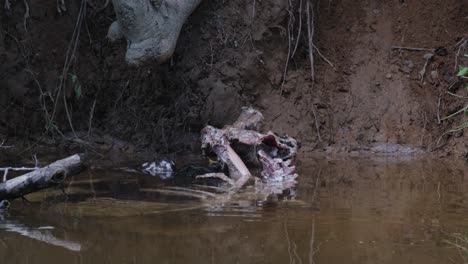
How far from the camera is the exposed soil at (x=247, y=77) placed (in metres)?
6.77

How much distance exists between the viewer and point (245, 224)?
3.64m

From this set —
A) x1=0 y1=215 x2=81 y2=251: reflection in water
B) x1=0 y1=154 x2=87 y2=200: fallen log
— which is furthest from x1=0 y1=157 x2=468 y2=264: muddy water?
x1=0 y1=154 x2=87 y2=200: fallen log

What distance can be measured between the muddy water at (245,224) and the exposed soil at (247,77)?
1639 mm

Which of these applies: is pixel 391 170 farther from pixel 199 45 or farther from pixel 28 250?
pixel 28 250

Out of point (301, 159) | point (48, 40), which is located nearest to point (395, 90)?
point (301, 159)

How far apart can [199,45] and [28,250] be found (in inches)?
159

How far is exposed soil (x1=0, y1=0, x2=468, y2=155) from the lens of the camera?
6766mm

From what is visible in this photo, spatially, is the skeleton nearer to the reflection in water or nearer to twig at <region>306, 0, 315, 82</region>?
twig at <region>306, 0, 315, 82</region>

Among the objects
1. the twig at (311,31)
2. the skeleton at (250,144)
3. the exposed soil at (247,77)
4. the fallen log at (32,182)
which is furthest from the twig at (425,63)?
the fallen log at (32,182)

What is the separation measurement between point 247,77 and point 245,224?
3.39 meters

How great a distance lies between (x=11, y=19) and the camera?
23.4 ft

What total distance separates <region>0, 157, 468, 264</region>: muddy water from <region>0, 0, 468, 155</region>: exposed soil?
1.64 metres

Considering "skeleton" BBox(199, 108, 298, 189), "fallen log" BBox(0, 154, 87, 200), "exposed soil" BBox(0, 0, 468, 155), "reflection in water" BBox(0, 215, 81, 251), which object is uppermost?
"exposed soil" BBox(0, 0, 468, 155)

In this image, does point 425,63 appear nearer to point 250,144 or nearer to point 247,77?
point 247,77
